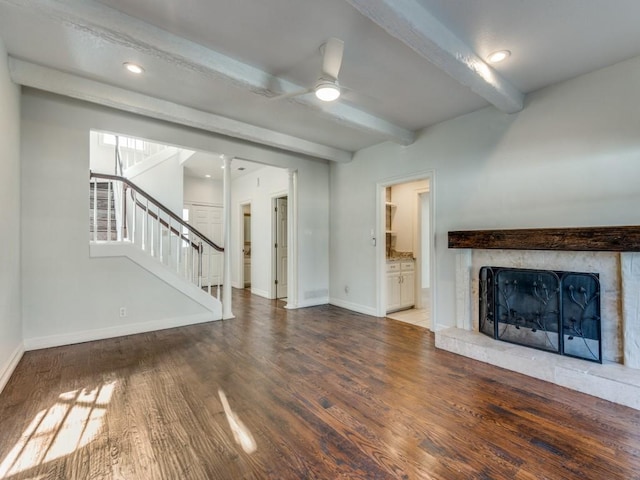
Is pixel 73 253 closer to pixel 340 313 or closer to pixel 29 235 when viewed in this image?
pixel 29 235

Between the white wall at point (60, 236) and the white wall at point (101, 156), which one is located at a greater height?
the white wall at point (101, 156)

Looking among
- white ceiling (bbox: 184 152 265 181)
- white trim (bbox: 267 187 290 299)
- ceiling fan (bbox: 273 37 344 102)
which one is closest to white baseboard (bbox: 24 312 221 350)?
white trim (bbox: 267 187 290 299)

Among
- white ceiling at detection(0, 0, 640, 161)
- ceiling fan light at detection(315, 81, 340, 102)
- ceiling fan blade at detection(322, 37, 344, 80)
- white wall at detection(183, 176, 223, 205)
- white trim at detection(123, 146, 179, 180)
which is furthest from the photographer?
white wall at detection(183, 176, 223, 205)

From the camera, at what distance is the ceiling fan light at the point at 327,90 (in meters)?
2.26

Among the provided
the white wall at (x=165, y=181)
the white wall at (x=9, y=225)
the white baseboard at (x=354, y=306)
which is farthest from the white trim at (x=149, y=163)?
the white baseboard at (x=354, y=306)

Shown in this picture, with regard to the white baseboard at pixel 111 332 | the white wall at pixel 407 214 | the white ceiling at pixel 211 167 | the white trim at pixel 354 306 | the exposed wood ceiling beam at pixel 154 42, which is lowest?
the white trim at pixel 354 306

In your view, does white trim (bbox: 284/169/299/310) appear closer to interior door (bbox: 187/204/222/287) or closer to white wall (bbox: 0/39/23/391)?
interior door (bbox: 187/204/222/287)

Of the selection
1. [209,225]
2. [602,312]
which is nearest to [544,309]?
[602,312]

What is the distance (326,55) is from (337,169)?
3.42 m

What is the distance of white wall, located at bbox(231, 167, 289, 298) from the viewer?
619cm

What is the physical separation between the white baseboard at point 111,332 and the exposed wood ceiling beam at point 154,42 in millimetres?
3034

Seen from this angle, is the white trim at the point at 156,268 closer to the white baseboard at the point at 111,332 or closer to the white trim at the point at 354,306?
the white baseboard at the point at 111,332

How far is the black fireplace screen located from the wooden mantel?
0.27m

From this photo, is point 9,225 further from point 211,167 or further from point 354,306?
point 354,306
